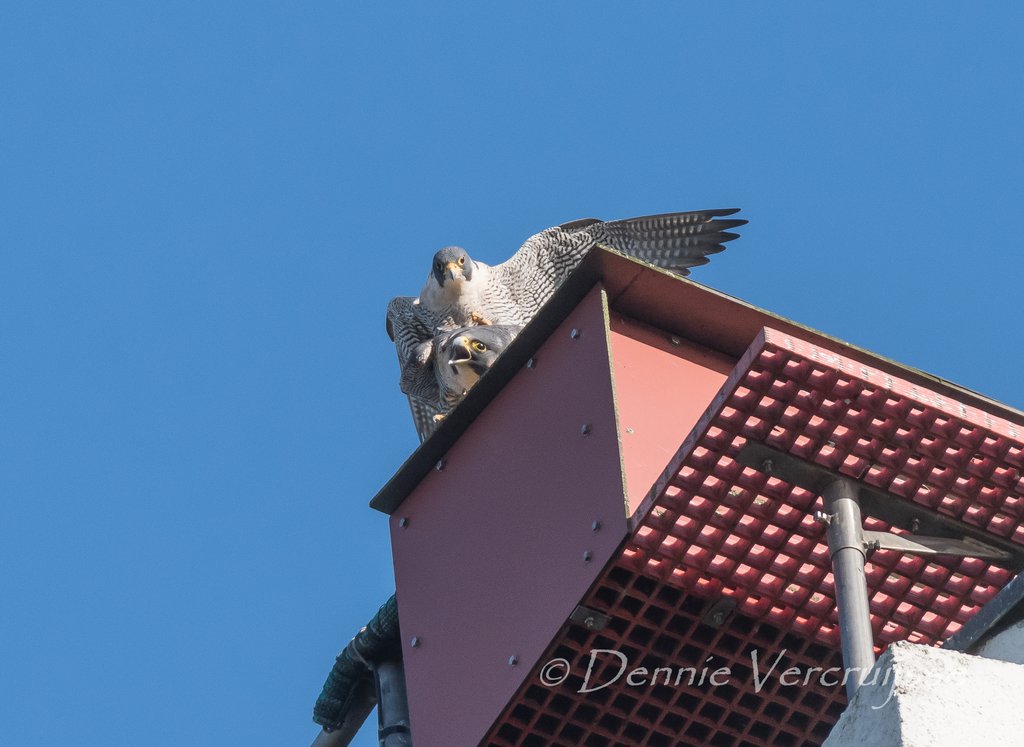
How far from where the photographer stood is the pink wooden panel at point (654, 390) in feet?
20.1

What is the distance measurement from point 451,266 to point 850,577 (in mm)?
7346

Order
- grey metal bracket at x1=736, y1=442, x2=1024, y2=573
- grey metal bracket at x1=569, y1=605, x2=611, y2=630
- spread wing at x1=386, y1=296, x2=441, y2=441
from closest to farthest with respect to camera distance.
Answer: grey metal bracket at x1=736, y1=442, x2=1024, y2=573 < grey metal bracket at x1=569, y1=605, x2=611, y2=630 < spread wing at x1=386, y1=296, x2=441, y2=441

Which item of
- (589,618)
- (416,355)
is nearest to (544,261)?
(416,355)

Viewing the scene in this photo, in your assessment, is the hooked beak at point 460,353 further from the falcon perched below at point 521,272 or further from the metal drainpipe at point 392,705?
the metal drainpipe at point 392,705

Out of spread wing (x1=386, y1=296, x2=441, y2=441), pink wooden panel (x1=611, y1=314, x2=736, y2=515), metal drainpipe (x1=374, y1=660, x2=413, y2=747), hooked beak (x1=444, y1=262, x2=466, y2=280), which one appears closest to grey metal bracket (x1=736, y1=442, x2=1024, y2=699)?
pink wooden panel (x1=611, y1=314, x2=736, y2=515)

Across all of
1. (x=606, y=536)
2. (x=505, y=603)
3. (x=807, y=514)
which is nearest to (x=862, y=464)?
(x=807, y=514)

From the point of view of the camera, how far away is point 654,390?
638 centimetres

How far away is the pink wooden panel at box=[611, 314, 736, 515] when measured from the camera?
6117 mm

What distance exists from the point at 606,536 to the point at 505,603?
0.54 metres

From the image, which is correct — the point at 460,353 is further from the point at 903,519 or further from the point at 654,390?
the point at 903,519

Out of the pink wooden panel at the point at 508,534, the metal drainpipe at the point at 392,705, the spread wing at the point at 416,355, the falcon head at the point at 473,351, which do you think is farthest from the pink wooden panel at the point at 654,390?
the spread wing at the point at 416,355

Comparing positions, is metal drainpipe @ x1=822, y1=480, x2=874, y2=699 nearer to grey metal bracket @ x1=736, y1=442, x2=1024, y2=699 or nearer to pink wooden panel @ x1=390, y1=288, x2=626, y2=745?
grey metal bracket @ x1=736, y1=442, x2=1024, y2=699

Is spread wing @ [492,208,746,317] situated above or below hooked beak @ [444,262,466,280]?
above

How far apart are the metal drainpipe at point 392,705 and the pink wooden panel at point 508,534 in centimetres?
19
